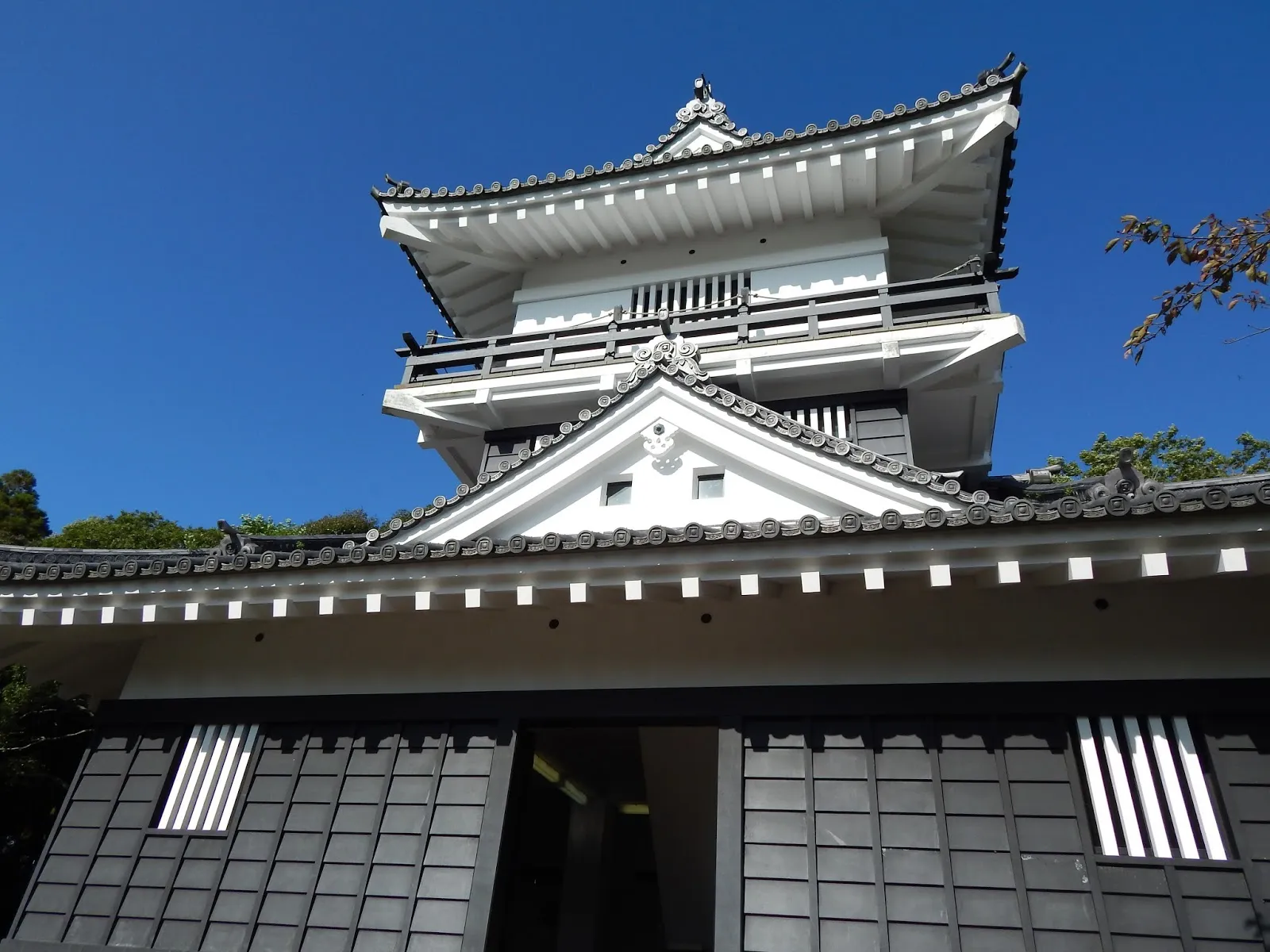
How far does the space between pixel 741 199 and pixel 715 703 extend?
25.8 ft

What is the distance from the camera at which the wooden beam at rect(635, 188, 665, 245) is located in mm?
10992

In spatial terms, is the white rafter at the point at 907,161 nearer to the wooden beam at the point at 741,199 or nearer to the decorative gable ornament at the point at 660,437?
the wooden beam at the point at 741,199

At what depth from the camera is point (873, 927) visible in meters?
4.61

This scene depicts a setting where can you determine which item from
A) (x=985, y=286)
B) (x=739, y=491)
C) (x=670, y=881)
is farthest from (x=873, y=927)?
(x=985, y=286)

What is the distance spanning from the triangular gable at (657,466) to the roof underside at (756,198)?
409cm

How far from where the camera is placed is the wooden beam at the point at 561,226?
37.4 ft

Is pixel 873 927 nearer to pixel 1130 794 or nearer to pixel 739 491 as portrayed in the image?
pixel 1130 794

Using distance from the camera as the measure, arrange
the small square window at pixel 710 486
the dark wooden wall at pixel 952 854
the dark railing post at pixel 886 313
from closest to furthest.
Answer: the dark wooden wall at pixel 952 854
the small square window at pixel 710 486
the dark railing post at pixel 886 313

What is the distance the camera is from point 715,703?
219 inches

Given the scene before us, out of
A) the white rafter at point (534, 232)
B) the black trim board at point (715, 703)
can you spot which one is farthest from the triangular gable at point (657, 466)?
the white rafter at point (534, 232)

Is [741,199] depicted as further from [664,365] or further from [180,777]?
[180,777]

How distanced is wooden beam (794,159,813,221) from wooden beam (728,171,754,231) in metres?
0.76

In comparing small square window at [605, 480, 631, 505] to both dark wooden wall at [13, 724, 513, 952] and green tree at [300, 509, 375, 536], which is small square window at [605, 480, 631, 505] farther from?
green tree at [300, 509, 375, 536]

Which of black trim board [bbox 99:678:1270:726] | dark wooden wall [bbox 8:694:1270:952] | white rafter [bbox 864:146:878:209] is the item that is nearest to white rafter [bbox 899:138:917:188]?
white rafter [bbox 864:146:878:209]
